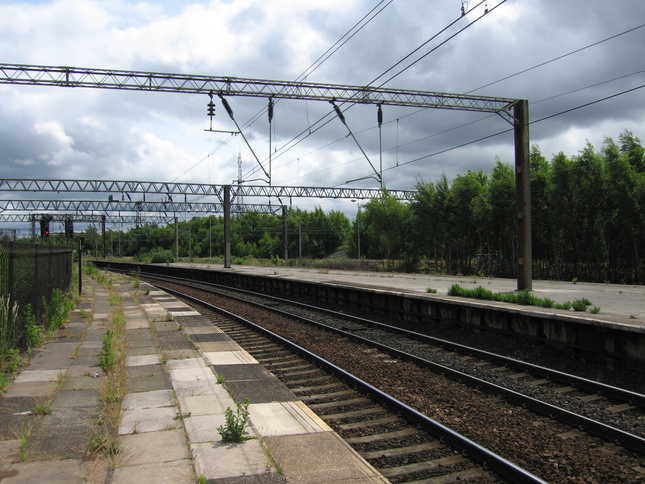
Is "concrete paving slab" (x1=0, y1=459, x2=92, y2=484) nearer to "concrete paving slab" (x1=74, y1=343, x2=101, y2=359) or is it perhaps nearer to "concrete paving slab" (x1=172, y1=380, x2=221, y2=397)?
"concrete paving slab" (x1=172, y1=380, x2=221, y2=397)

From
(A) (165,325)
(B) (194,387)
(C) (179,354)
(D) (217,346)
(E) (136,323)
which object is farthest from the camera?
(E) (136,323)

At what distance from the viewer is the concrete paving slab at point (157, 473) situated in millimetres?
4348

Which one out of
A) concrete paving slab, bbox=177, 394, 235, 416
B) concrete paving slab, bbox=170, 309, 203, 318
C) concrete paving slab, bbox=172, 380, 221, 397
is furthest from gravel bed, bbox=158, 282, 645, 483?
concrete paving slab, bbox=170, 309, 203, 318

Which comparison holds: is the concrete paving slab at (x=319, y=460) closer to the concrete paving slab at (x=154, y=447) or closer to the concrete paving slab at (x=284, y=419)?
the concrete paving slab at (x=284, y=419)

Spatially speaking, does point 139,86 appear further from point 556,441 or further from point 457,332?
point 556,441

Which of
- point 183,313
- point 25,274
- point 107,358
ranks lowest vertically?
point 183,313

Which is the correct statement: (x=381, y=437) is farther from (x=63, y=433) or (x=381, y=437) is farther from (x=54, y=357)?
(x=54, y=357)

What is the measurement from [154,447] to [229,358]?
5.23m

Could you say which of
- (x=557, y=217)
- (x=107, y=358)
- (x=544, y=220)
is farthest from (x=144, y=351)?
(x=544, y=220)

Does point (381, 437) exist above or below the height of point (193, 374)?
below

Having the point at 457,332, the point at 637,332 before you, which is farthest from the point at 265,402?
the point at 457,332

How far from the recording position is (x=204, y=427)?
19.1 feet

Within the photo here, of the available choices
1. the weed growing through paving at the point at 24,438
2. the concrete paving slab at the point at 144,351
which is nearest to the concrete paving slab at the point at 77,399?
the weed growing through paving at the point at 24,438

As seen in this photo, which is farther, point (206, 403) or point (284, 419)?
point (206, 403)
